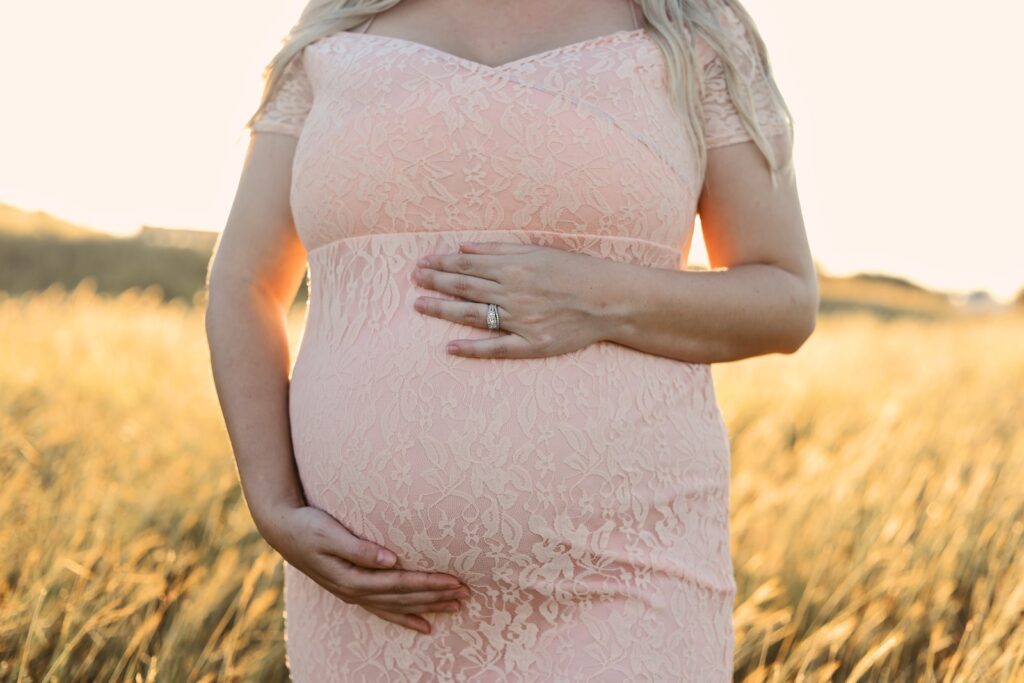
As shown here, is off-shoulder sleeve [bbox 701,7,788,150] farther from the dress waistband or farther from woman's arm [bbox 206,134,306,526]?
woman's arm [bbox 206,134,306,526]

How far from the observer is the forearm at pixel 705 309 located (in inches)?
56.4

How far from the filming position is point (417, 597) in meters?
1.42

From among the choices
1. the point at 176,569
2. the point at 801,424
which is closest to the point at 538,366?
the point at 176,569

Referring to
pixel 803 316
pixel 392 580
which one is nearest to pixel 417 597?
pixel 392 580

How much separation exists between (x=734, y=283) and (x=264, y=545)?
85.0 inches

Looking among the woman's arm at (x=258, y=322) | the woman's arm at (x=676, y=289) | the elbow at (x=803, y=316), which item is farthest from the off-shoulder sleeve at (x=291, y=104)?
the elbow at (x=803, y=316)

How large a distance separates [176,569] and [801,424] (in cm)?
360

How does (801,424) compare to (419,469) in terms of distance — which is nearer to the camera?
(419,469)

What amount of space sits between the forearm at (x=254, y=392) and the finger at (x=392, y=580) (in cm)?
20

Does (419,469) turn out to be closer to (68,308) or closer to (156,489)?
(156,489)

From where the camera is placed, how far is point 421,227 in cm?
147

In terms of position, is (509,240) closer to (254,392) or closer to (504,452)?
(504,452)

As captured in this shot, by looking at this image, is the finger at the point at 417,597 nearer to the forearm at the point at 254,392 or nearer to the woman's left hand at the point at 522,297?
the forearm at the point at 254,392

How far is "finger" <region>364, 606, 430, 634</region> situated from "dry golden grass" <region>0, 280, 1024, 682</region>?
56 cm
